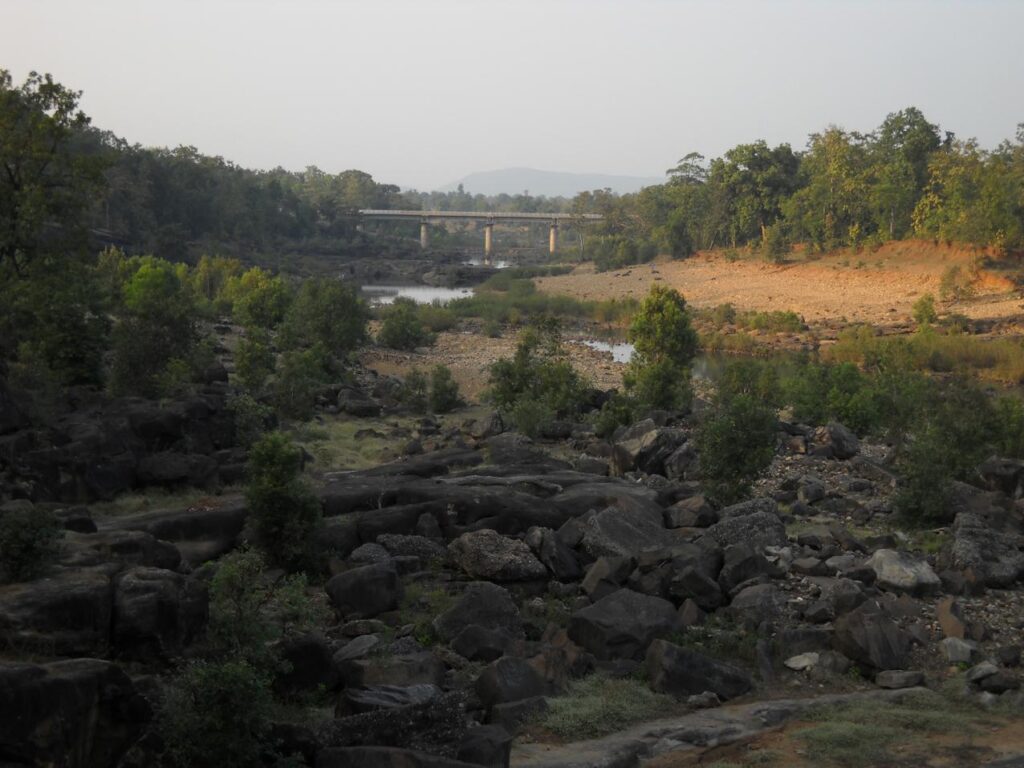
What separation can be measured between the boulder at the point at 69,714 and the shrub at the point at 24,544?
2140mm

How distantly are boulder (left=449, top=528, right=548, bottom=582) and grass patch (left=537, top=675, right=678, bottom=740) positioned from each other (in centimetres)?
294

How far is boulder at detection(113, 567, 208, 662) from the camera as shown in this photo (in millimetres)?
9773

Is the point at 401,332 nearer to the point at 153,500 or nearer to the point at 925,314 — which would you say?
the point at 925,314

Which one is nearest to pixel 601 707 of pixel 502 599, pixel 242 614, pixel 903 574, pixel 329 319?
pixel 502 599

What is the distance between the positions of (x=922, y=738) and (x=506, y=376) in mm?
20136

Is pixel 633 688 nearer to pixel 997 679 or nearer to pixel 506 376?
pixel 997 679

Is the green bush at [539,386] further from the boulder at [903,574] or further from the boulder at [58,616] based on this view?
the boulder at [58,616]

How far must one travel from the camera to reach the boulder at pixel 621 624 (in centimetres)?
1212

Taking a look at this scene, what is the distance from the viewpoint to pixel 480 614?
12578mm

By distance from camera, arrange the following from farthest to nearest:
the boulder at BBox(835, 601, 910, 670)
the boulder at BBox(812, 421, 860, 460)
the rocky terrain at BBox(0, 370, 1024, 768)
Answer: the boulder at BBox(812, 421, 860, 460) → the boulder at BBox(835, 601, 910, 670) → the rocky terrain at BBox(0, 370, 1024, 768)

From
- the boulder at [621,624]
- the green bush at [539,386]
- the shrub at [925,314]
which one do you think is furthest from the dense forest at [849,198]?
the boulder at [621,624]

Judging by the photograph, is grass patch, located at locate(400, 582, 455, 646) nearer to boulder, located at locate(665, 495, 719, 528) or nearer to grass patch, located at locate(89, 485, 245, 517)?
boulder, located at locate(665, 495, 719, 528)

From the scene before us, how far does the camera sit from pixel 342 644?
11969 millimetres

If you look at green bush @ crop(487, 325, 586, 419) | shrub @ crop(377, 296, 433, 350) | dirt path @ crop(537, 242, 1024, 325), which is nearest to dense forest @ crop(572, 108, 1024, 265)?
dirt path @ crop(537, 242, 1024, 325)
